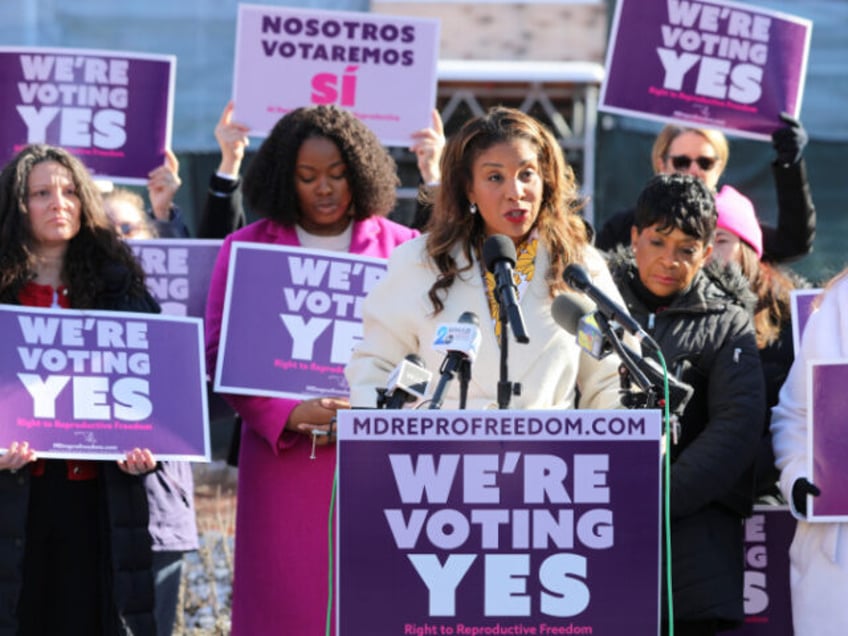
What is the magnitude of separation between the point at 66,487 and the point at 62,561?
25cm

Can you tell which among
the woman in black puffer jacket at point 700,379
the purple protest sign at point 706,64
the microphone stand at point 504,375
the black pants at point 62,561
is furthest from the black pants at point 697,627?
the purple protest sign at point 706,64

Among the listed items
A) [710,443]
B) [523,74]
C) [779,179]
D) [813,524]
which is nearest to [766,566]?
[710,443]

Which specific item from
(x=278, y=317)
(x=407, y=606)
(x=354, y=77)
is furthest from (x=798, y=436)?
(x=354, y=77)

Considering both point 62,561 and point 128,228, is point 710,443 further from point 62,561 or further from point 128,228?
point 128,228

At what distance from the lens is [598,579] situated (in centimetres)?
415

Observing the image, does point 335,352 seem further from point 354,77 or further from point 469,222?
point 354,77

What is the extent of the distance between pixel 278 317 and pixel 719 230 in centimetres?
170

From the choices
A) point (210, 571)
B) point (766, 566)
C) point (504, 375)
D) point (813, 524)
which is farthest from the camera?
point (210, 571)

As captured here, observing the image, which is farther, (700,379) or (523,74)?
(523,74)

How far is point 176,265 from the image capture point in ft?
22.5

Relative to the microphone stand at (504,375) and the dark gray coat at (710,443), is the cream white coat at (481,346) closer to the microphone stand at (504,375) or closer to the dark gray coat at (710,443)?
the microphone stand at (504,375)

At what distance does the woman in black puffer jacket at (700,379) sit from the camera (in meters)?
5.36

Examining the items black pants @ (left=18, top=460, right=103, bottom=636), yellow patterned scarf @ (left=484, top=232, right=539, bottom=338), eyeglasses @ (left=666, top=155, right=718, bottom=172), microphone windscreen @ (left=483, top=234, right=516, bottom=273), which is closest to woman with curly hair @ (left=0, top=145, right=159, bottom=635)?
black pants @ (left=18, top=460, right=103, bottom=636)

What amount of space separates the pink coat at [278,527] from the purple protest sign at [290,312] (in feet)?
0.45
